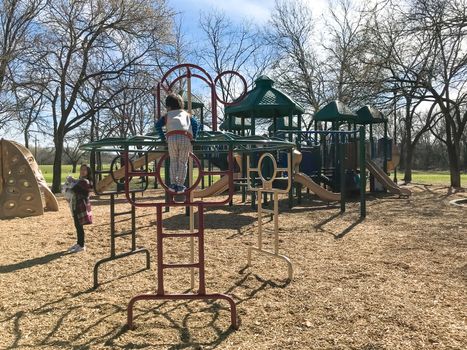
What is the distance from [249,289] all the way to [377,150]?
14.0 m

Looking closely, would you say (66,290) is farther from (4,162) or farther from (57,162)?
(57,162)

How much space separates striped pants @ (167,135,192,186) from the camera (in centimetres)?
307

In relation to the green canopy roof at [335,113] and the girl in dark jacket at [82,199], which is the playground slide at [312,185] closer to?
the green canopy roof at [335,113]

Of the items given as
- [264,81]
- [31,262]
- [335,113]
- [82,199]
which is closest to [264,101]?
[264,81]

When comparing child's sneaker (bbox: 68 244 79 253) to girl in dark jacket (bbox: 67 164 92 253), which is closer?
girl in dark jacket (bbox: 67 164 92 253)

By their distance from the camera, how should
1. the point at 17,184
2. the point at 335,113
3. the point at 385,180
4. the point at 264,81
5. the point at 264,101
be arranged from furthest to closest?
the point at 335,113 → the point at 385,180 → the point at 264,81 → the point at 264,101 → the point at 17,184

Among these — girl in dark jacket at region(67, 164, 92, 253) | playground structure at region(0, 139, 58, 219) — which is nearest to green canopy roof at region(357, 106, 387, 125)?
playground structure at region(0, 139, 58, 219)

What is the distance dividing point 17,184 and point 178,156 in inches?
315

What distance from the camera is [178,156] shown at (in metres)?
3.09

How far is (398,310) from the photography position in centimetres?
338

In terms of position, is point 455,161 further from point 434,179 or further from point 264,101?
point 434,179

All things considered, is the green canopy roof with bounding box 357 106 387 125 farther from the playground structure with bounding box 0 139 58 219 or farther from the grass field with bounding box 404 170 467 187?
the playground structure with bounding box 0 139 58 219

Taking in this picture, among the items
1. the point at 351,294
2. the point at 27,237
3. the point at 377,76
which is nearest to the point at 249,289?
the point at 351,294

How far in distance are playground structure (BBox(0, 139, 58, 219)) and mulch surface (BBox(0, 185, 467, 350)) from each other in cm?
228
